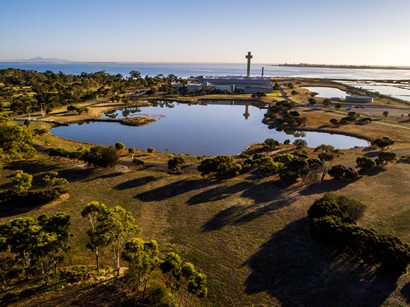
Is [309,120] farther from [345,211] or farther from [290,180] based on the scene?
[345,211]

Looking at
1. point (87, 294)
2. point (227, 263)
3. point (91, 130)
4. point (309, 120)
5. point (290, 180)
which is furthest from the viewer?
point (309, 120)

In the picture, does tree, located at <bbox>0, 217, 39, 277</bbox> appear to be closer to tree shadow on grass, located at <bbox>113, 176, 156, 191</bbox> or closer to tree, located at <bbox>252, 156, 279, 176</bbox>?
tree shadow on grass, located at <bbox>113, 176, 156, 191</bbox>

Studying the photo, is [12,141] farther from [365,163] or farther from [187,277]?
[365,163]

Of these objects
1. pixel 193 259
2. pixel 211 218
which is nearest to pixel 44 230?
pixel 193 259

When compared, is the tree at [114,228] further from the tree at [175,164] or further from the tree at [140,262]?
the tree at [175,164]

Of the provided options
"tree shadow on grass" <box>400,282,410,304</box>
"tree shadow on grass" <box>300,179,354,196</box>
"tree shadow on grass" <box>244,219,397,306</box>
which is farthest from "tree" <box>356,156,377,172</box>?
"tree shadow on grass" <box>400,282,410,304</box>

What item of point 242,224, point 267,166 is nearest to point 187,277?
point 242,224

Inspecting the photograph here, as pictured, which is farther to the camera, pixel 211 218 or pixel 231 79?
pixel 231 79
